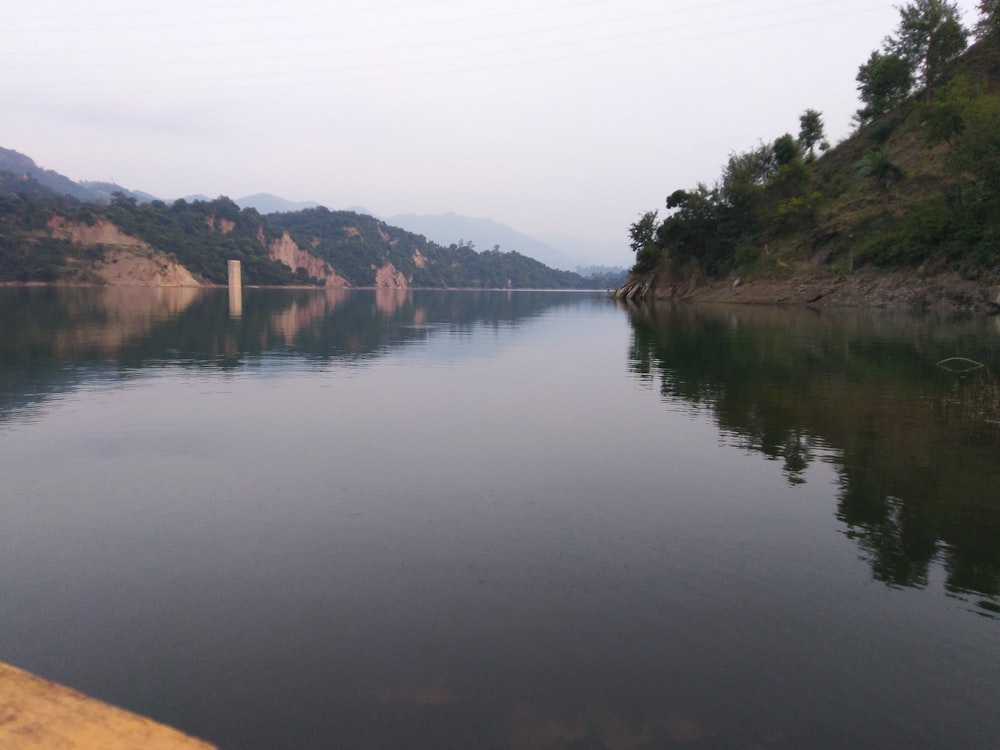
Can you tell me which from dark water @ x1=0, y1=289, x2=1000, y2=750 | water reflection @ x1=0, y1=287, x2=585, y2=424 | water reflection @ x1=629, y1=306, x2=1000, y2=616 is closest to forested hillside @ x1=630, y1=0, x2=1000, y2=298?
water reflection @ x1=629, y1=306, x2=1000, y2=616

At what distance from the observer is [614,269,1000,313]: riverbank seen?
58062mm

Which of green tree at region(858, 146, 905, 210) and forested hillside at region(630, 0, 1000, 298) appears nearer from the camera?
forested hillside at region(630, 0, 1000, 298)

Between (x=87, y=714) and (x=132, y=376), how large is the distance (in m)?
21.6

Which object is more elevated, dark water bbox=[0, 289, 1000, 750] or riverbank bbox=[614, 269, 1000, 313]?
riverbank bbox=[614, 269, 1000, 313]

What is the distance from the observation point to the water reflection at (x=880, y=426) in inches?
372

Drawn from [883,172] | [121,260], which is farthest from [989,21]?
[121,260]

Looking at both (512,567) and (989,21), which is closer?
(512,567)

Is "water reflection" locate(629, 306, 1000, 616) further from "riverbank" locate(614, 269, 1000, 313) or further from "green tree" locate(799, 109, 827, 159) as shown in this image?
"green tree" locate(799, 109, 827, 159)

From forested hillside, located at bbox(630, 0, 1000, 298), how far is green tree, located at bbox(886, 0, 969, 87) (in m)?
0.15

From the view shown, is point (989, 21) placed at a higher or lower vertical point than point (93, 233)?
higher

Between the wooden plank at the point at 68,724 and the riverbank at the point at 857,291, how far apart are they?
64.1 m

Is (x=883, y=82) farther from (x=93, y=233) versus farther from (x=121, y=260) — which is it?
(x=93, y=233)

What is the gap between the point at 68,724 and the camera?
5.12 m

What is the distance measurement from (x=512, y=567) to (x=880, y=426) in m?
12.3
